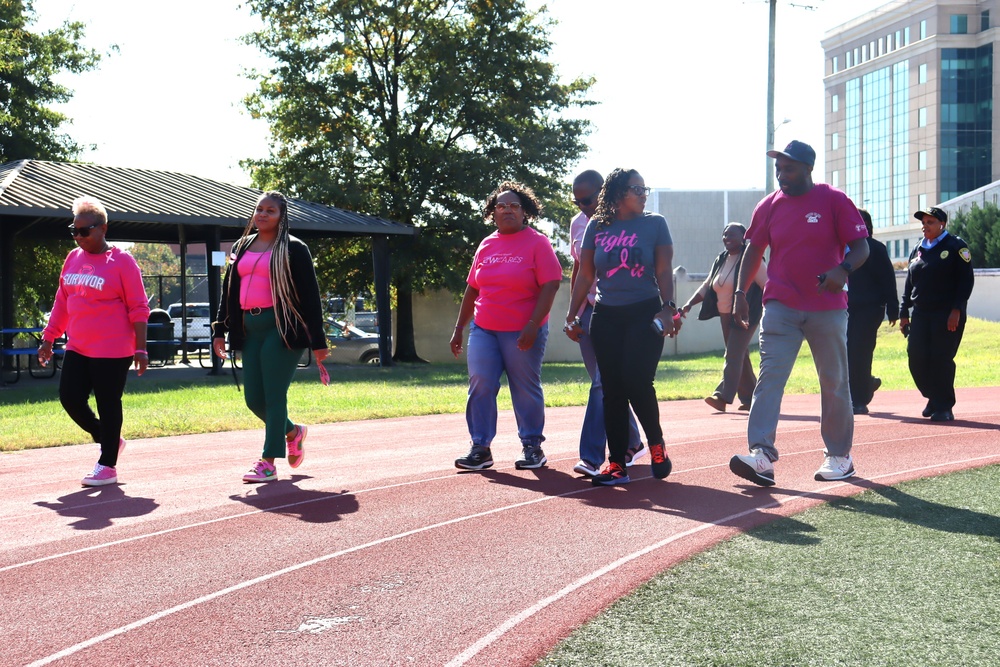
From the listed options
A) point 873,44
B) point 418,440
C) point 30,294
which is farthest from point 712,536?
point 873,44

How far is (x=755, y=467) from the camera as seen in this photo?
7.17m

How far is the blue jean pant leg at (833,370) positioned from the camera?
23.4 feet

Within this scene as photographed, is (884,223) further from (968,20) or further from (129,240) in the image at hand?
(129,240)

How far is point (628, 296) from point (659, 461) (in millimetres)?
1102

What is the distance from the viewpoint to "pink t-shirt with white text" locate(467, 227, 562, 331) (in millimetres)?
7996

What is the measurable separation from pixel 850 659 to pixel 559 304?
28709 millimetres

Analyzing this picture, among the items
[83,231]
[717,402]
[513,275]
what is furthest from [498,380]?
[717,402]

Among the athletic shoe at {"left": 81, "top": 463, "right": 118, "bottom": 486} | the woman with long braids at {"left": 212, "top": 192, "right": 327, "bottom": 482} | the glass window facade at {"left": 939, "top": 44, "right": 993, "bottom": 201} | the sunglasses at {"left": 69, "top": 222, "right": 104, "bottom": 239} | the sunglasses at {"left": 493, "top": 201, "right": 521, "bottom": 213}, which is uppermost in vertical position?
the glass window facade at {"left": 939, "top": 44, "right": 993, "bottom": 201}

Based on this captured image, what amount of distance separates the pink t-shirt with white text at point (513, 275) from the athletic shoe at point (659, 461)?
1.21m

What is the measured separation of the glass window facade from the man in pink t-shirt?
110 meters

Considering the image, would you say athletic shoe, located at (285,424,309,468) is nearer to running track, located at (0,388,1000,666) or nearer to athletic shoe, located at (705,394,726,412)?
running track, located at (0,388,1000,666)

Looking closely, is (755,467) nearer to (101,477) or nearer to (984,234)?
(101,477)

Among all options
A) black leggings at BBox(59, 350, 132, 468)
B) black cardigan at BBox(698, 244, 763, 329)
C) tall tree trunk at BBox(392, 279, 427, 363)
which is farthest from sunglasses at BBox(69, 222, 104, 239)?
tall tree trunk at BBox(392, 279, 427, 363)

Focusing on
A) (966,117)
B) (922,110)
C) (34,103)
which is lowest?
(34,103)
